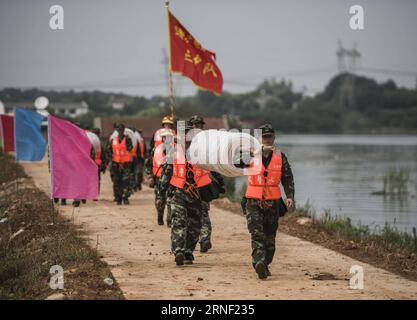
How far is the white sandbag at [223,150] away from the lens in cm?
1089

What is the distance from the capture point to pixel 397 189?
3634cm

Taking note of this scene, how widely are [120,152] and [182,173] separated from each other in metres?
8.47

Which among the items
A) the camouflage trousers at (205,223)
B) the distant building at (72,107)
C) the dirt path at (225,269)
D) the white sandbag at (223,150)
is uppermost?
the distant building at (72,107)

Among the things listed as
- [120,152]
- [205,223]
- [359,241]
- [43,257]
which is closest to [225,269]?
[205,223]

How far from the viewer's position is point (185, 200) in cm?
1193

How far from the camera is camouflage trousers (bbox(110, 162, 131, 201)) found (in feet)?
66.6

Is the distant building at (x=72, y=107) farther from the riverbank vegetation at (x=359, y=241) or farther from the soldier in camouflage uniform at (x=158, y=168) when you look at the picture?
the soldier in camouflage uniform at (x=158, y=168)

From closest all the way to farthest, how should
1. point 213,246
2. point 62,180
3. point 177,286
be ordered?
point 177,286 → point 213,246 → point 62,180

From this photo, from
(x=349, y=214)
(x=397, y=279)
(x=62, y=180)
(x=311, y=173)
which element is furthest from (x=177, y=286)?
(x=311, y=173)

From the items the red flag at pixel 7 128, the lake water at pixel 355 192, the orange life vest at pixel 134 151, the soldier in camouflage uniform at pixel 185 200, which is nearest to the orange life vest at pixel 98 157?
the orange life vest at pixel 134 151

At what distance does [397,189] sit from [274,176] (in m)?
26.6

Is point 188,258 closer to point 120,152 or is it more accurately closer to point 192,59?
point 192,59

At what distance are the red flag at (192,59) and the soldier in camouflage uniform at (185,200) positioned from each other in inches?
237
